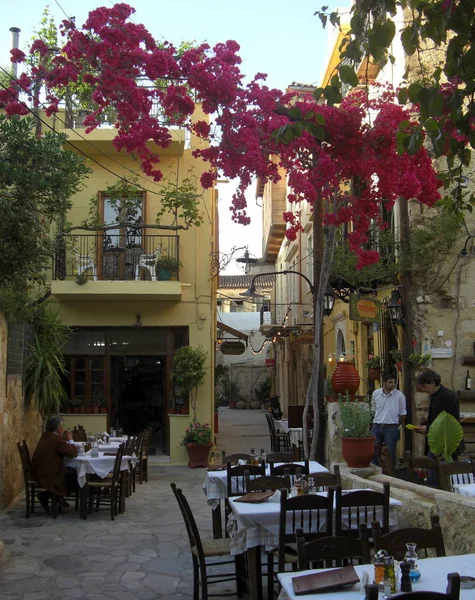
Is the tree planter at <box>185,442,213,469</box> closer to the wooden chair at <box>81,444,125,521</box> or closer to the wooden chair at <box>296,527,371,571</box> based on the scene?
the wooden chair at <box>81,444,125,521</box>

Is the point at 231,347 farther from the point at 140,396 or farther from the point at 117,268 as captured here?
the point at 117,268

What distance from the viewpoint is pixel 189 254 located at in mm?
16562

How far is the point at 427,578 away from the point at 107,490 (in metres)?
7.53

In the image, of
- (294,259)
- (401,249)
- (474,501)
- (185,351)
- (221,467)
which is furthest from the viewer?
(294,259)

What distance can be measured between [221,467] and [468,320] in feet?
21.4

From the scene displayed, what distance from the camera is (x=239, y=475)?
279 inches

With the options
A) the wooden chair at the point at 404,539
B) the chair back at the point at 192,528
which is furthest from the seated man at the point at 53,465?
the wooden chair at the point at 404,539

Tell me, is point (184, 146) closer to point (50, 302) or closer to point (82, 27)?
point (50, 302)

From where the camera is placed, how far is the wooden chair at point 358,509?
5.28m

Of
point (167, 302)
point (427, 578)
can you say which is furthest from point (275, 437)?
point (427, 578)

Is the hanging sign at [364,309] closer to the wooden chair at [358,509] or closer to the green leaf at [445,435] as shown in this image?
the green leaf at [445,435]

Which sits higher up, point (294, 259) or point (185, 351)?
point (294, 259)

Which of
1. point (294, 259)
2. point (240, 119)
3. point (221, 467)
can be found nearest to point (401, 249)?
point (240, 119)

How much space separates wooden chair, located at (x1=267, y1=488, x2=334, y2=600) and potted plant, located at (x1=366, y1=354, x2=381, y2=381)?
8879 mm
